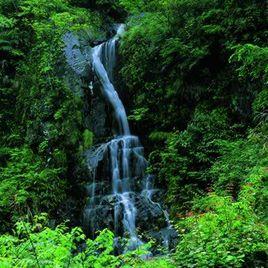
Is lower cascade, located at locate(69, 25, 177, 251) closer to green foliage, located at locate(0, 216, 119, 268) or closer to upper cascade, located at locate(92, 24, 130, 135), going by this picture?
upper cascade, located at locate(92, 24, 130, 135)

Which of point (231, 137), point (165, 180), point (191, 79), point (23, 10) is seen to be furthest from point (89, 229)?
point (23, 10)

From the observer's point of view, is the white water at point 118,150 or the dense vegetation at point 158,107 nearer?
the dense vegetation at point 158,107

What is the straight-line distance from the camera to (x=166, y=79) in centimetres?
1328

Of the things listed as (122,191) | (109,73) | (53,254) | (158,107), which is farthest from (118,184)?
(53,254)

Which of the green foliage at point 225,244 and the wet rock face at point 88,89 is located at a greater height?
the wet rock face at point 88,89

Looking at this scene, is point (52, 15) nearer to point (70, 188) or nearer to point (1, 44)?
point (1, 44)

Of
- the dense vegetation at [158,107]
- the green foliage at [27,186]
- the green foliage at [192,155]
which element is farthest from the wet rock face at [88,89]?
the green foliage at [192,155]

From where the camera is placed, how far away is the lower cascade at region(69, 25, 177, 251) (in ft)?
35.3

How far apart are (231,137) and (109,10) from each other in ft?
37.7

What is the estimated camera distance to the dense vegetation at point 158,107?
10.2 metres

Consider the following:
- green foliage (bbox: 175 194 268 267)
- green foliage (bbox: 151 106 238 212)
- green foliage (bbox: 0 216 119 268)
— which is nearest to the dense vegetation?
green foliage (bbox: 151 106 238 212)

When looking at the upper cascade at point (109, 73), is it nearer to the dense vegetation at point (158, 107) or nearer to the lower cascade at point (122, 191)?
the lower cascade at point (122, 191)

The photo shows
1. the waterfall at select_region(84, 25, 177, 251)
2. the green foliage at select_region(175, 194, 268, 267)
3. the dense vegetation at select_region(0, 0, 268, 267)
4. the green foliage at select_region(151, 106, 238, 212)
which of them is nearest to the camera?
the green foliage at select_region(175, 194, 268, 267)

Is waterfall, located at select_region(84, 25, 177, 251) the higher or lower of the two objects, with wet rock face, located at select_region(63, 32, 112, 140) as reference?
lower
